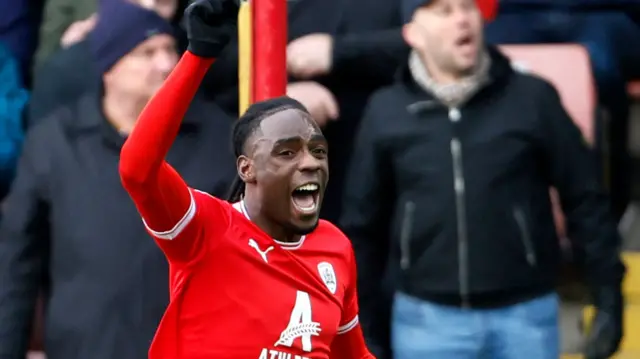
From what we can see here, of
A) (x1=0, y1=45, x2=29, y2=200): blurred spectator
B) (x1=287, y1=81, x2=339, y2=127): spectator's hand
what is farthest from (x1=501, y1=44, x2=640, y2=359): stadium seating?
(x1=0, y1=45, x2=29, y2=200): blurred spectator

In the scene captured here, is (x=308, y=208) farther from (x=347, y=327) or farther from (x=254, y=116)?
(x=347, y=327)

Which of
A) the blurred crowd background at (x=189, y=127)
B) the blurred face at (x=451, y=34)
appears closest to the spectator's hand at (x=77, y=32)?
the blurred crowd background at (x=189, y=127)

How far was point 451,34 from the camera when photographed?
4391 mm

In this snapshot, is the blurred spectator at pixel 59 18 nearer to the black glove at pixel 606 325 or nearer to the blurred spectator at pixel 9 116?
the blurred spectator at pixel 9 116

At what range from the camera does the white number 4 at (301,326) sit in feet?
10.2

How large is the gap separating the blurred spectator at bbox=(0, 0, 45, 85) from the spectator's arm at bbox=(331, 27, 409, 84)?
3.87 feet

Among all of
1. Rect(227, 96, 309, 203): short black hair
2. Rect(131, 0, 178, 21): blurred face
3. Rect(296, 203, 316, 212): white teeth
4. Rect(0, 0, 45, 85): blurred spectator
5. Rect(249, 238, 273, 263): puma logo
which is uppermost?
Rect(227, 96, 309, 203): short black hair

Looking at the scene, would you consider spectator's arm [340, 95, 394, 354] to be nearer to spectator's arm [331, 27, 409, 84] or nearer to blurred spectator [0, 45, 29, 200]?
spectator's arm [331, 27, 409, 84]

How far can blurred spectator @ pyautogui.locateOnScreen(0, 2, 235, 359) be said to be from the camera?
405cm

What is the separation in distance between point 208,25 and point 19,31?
244cm

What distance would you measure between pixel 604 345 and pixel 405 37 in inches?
42.5

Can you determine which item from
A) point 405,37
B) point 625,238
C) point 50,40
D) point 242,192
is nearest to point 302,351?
point 242,192

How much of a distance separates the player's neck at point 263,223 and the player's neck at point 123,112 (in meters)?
1.07

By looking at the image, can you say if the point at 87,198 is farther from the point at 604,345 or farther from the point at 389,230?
the point at 604,345
